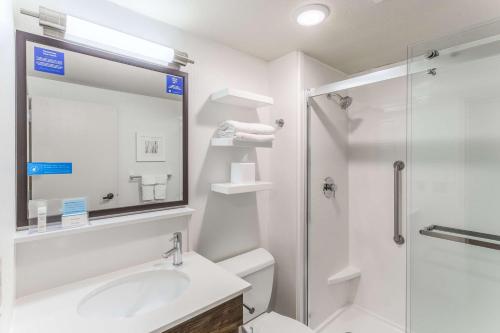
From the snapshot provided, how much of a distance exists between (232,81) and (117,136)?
2.88 feet

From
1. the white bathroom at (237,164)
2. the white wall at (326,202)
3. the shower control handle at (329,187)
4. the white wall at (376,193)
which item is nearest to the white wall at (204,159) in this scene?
the white bathroom at (237,164)

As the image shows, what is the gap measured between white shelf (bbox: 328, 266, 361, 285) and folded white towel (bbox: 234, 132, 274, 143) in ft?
4.41

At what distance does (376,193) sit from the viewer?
7.03ft

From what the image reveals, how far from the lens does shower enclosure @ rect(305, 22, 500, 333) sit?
1.39 metres

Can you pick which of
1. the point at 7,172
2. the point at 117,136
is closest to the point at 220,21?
the point at 117,136

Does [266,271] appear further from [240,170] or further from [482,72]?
[482,72]

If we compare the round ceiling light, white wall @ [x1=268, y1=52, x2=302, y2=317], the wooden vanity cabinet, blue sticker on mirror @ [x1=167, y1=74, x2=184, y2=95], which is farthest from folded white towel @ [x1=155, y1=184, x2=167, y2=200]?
the round ceiling light

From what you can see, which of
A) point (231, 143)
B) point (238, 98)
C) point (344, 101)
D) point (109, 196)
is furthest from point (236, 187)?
point (344, 101)

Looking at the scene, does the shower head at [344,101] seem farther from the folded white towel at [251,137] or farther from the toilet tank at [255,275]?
the toilet tank at [255,275]

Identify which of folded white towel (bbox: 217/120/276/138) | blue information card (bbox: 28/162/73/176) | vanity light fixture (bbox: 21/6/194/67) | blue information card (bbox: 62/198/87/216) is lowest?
blue information card (bbox: 62/198/87/216)

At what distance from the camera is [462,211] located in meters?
1.50

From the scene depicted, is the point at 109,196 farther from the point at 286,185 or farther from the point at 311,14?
the point at 311,14

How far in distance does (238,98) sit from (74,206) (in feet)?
3.53

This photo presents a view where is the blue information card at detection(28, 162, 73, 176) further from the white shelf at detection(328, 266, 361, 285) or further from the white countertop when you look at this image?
the white shelf at detection(328, 266, 361, 285)
